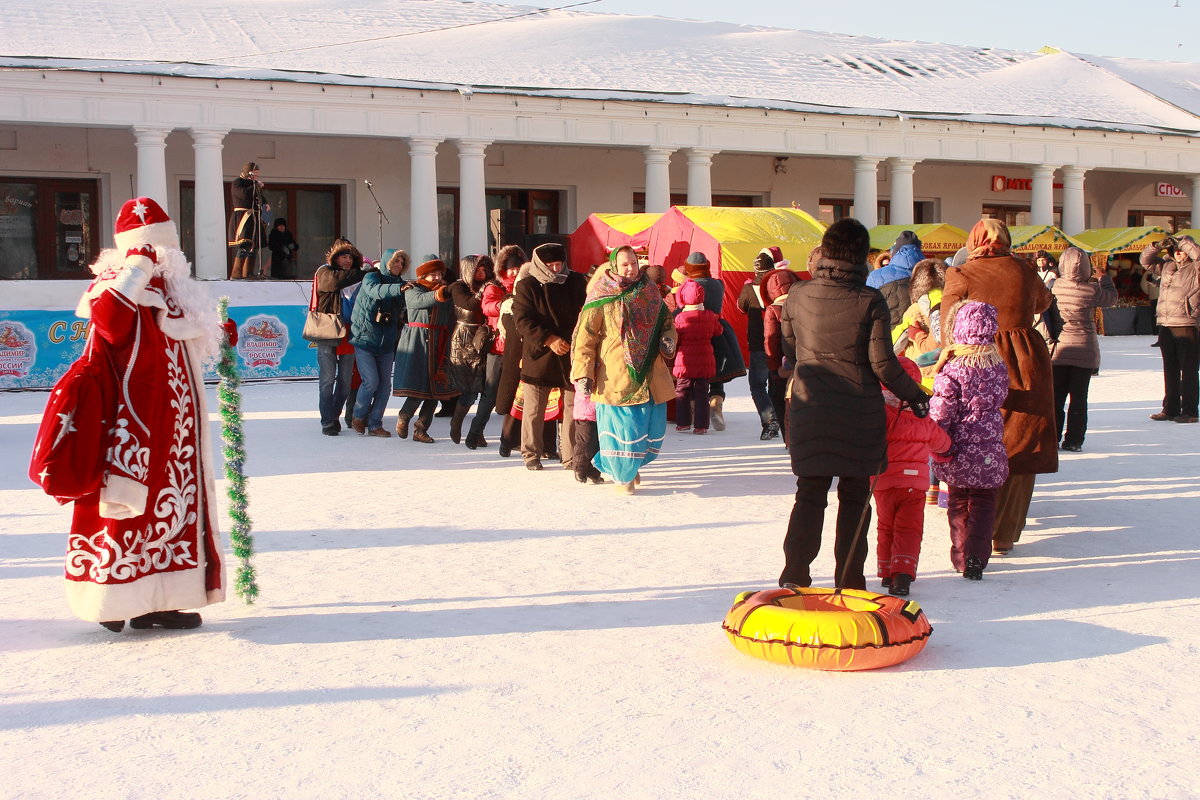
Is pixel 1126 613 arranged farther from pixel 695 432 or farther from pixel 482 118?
pixel 482 118

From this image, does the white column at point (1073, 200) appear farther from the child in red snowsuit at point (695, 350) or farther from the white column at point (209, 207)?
the child in red snowsuit at point (695, 350)

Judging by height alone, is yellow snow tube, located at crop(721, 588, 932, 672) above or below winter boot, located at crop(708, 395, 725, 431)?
below

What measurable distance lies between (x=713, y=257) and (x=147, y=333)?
13.8 m

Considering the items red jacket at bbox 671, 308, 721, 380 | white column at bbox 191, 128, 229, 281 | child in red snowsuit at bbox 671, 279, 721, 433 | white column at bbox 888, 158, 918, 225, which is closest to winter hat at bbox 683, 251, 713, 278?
child in red snowsuit at bbox 671, 279, 721, 433

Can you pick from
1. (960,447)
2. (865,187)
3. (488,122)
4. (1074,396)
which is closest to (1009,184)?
(865,187)

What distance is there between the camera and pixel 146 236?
16.6ft

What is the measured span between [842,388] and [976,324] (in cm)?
103

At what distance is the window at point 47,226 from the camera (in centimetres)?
2344

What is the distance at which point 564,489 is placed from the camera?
28.1 feet

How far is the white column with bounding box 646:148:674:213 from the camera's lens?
24.9 m

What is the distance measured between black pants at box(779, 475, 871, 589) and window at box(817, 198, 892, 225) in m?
25.7

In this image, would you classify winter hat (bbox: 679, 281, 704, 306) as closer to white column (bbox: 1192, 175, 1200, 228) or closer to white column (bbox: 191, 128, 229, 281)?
white column (bbox: 191, 128, 229, 281)

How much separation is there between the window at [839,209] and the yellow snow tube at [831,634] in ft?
87.1

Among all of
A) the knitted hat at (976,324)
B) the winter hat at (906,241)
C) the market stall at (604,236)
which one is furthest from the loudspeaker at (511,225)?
the knitted hat at (976,324)
